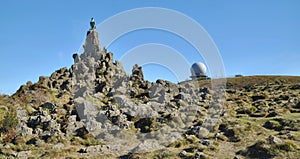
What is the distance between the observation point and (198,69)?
114m

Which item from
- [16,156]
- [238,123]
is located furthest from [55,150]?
[238,123]

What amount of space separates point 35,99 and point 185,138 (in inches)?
1137

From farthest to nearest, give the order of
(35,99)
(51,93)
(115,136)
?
(51,93) → (35,99) → (115,136)

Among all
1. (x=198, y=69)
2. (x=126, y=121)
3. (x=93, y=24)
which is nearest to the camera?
(x=126, y=121)

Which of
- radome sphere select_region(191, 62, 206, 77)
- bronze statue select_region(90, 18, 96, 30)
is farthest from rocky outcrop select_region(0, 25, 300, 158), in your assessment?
radome sphere select_region(191, 62, 206, 77)

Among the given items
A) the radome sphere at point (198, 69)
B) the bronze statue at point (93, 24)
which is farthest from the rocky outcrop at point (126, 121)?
the radome sphere at point (198, 69)

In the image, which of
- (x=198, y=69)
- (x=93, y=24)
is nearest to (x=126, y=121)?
(x=93, y=24)

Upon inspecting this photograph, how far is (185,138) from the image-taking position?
2789 centimetres

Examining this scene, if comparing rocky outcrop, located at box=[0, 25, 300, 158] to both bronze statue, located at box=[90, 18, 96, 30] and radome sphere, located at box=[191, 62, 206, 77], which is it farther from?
radome sphere, located at box=[191, 62, 206, 77]

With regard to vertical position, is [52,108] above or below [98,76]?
below

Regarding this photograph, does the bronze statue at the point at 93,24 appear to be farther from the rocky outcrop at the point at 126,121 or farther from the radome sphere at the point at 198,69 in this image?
the radome sphere at the point at 198,69

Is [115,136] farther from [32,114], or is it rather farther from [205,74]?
[205,74]

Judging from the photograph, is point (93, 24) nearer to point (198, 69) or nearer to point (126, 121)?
point (126, 121)

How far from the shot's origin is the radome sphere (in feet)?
374
